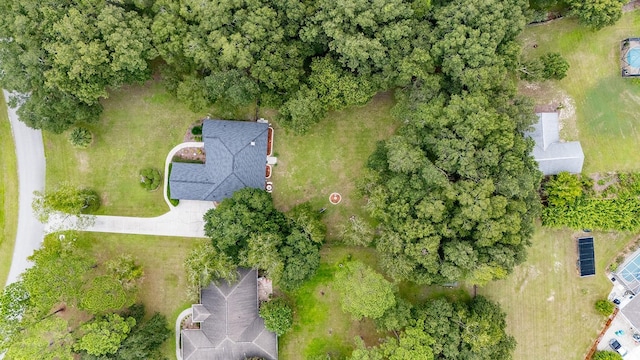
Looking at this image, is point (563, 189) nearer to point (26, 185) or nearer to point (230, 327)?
point (230, 327)

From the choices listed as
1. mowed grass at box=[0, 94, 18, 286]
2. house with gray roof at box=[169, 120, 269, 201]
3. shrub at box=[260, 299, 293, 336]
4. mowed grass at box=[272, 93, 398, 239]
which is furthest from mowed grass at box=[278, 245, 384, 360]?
A: mowed grass at box=[0, 94, 18, 286]

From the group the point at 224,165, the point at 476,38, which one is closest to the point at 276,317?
the point at 224,165

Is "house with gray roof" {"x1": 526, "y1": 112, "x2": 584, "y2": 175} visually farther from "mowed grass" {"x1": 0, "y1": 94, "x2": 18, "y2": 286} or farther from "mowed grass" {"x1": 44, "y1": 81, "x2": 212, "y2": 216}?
"mowed grass" {"x1": 0, "y1": 94, "x2": 18, "y2": 286}

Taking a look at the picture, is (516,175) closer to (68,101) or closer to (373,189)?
(373,189)

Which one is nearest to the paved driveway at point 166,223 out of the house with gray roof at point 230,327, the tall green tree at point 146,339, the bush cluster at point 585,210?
the house with gray roof at point 230,327

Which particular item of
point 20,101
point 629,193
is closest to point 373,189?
point 629,193

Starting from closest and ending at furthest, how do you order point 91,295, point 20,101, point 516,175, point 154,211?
point 516,175 → point 91,295 → point 20,101 → point 154,211
